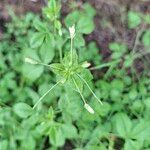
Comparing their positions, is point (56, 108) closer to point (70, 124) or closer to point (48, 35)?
point (70, 124)

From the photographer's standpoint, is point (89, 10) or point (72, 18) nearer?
point (72, 18)

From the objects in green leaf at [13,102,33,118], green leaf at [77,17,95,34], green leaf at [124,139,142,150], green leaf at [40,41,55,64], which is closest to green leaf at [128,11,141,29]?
green leaf at [77,17,95,34]

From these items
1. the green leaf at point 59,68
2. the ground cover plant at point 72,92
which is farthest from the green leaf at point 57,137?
the green leaf at point 59,68

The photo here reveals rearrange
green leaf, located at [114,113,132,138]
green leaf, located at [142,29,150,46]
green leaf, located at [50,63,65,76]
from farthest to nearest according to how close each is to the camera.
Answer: green leaf, located at [142,29,150,46] → green leaf, located at [114,113,132,138] → green leaf, located at [50,63,65,76]

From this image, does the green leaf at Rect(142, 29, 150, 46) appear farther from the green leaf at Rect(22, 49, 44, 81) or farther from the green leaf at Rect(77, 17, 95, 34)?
the green leaf at Rect(22, 49, 44, 81)

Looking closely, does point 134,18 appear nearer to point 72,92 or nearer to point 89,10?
point 89,10

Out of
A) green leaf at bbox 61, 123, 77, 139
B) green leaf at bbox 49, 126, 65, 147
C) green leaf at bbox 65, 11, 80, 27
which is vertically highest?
green leaf at bbox 65, 11, 80, 27

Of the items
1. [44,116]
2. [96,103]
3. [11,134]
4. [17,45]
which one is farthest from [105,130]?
[17,45]

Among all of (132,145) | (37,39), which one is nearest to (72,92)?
(37,39)

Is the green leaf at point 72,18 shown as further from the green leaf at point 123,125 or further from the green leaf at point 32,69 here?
the green leaf at point 123,125

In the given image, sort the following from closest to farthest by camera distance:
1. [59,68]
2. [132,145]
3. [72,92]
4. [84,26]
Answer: [59,68] → [72,92] → [132,145] → [84,26]
